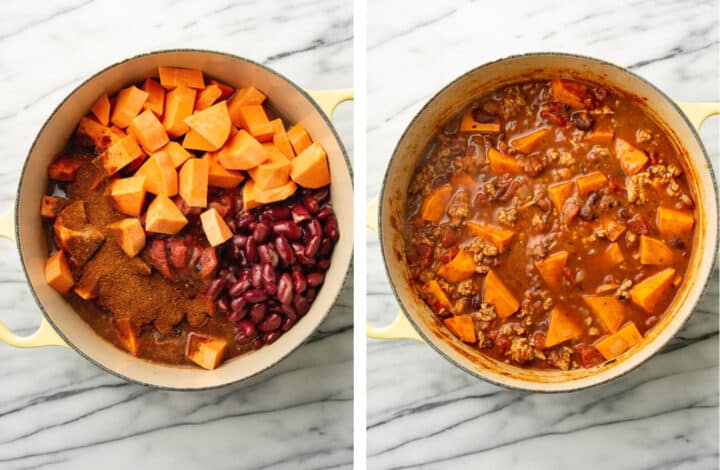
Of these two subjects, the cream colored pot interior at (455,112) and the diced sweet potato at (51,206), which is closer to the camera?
the cream colored pot interior at (455,112)

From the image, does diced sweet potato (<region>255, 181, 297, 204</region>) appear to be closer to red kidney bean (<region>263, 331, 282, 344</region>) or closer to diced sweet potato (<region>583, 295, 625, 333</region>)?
red kidney bean (<region>263, 331, 282, 344</region>)

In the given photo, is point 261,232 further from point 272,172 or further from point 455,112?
point 455,112

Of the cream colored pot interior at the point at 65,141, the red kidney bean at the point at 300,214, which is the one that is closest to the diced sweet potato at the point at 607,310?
the cream colored pot interior at the point at 65,141

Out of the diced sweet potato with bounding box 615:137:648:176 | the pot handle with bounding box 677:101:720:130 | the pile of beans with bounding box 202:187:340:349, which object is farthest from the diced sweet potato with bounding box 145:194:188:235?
the pot handle with bounding box 677:101:720:130

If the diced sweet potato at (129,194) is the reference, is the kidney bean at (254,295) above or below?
below

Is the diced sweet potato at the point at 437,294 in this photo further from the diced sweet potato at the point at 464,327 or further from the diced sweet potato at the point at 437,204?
the diced sweet potato at the point at 437,204

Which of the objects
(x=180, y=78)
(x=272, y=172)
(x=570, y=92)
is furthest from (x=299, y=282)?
(x=570, y=92)
